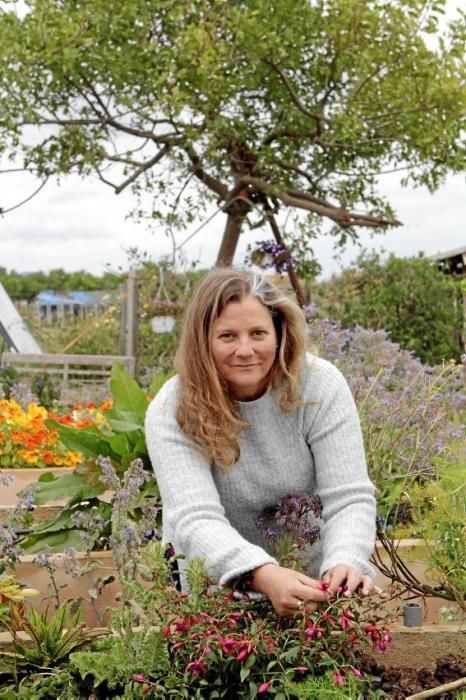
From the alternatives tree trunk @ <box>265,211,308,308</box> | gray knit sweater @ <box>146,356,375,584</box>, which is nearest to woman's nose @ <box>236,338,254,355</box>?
gray knit sweater @ <box>146,356,375,584</box>

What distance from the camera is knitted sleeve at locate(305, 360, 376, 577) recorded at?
6.96 ft

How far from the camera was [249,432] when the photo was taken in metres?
2.34

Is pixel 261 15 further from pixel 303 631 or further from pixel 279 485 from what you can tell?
pixel 303 631

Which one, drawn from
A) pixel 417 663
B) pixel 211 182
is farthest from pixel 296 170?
pixel 417 663

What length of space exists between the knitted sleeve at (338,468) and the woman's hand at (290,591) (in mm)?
205

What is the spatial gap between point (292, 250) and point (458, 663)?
23.9 ft

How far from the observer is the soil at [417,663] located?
2064mm

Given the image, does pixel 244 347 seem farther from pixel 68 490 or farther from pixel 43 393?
pixel 43 393

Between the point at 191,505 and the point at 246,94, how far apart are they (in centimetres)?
717

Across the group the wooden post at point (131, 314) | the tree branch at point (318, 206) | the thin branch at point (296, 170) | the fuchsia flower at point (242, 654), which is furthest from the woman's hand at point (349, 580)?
the wooden post at point (131, 314)

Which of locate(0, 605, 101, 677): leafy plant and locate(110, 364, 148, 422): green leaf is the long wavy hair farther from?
locate(110, 364, 148, 422): green leaf

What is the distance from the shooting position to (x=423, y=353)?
387 inches

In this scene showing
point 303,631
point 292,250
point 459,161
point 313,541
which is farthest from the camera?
point 292,250

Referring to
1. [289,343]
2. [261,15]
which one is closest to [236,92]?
[261,15]
